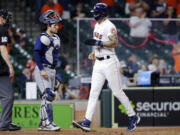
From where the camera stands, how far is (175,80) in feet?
50.3

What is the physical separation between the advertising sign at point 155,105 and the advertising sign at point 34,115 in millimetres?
1145

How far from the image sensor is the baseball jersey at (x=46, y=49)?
10.4m

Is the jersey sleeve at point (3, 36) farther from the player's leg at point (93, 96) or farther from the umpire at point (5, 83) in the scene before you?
the player's leg at point (93, 96)

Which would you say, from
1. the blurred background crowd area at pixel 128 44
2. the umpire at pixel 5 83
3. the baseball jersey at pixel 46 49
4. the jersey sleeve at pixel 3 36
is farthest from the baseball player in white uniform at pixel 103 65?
the blurred background crowd area at pixel 128 44

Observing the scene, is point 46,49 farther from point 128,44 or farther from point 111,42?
point 128,44

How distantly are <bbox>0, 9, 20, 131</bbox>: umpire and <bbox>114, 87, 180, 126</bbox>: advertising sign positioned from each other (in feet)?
14.1

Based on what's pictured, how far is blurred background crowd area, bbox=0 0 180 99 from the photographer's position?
15648 millimetres

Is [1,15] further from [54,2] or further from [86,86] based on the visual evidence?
[54,2]

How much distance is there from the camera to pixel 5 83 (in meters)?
10.7

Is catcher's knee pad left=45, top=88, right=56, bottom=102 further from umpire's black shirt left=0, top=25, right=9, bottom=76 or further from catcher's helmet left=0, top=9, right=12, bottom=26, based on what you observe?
catcher's helmet left=0, top=9, right=12, bottom=26

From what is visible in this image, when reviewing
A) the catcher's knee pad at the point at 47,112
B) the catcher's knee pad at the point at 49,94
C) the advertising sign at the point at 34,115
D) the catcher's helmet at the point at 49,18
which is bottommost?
the advertising sign at the point at 34,115

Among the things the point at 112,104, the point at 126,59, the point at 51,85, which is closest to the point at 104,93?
the point at 112,104

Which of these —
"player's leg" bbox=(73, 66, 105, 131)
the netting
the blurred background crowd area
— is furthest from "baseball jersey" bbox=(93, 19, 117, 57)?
the netting

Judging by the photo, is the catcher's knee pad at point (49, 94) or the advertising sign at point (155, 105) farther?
the advertising sign at point (155, 105)
